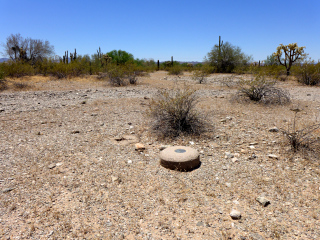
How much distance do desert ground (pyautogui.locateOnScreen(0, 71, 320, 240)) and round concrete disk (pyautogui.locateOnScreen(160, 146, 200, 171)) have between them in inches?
4.0

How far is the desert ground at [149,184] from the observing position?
8.80ft

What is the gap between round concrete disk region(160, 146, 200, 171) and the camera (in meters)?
3.95

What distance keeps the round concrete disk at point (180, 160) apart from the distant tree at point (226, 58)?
2601 cm

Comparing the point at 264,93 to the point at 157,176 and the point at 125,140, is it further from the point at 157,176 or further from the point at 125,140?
the point at 157,176

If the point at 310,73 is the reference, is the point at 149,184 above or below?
below

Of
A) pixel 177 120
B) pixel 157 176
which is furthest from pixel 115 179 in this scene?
pixel 177 120

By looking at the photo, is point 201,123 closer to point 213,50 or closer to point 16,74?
point 16,74

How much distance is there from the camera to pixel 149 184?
359 cm

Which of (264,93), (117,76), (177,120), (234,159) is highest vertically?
(117,76)

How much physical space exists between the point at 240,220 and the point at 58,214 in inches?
83.4

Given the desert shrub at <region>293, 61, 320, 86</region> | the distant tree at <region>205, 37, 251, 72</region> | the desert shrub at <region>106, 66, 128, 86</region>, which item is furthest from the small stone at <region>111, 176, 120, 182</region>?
the distant tree at <region>205, 37, 251, 72</region>

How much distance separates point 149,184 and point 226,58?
27.1 metres

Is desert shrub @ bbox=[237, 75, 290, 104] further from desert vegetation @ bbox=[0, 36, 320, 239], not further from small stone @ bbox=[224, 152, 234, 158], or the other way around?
small stone @ bbox=[224, 152, 234, 158]

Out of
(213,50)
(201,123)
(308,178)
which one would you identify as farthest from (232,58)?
(308,178)
